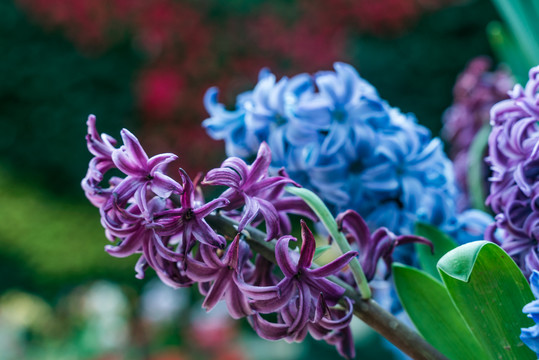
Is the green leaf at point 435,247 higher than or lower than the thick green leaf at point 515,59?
lower

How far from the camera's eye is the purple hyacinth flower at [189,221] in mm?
261

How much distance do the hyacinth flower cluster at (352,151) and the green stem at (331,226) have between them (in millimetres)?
99

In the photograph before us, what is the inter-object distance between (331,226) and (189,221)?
7 cm

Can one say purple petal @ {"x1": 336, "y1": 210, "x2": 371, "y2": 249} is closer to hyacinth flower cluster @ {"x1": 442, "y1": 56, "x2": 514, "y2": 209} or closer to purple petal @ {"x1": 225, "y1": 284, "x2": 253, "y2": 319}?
purple petal @ {"x1": 225, "y1": 284, "x2": 253, "y2": 319}

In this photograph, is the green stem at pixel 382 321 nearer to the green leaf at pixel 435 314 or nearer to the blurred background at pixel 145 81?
the green leaf at pixel 435 314

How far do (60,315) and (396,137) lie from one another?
3.11m

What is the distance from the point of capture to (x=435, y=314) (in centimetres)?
34

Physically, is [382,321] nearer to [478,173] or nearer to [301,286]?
[301,286]

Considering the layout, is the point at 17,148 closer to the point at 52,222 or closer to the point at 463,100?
the point at 52,222

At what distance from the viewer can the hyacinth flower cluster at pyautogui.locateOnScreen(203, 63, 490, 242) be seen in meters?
0.40

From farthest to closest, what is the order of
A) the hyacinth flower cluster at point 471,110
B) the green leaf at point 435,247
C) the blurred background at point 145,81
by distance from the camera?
the blurred background at point 145,81 < the hyacinth flower cluster at point 471,110 < the green leaf at point 435,247

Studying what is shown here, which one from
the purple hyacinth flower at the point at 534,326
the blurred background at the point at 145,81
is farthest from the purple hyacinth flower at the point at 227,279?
the blurred background at the point at 145,81

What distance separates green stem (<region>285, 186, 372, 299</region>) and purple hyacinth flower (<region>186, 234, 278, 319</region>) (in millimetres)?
44

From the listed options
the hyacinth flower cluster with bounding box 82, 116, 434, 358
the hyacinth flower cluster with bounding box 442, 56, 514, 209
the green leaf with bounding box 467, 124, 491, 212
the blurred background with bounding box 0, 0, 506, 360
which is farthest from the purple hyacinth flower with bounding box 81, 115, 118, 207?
the blurred background with bounding box 0, 0, 506, 360
